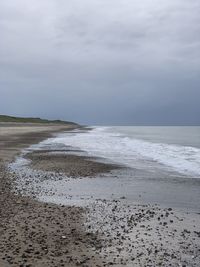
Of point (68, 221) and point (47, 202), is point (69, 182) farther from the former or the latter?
point (68, 221)

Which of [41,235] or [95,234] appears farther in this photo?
[95,234]

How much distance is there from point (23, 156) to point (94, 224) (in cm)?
2179

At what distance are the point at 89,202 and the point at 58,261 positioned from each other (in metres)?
6.59

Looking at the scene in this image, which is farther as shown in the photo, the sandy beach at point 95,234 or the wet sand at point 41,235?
the sandy beach at point 95,234

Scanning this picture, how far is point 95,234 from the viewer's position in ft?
34.0

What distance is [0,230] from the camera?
1023cm

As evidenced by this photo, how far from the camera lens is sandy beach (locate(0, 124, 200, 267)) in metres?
8.47

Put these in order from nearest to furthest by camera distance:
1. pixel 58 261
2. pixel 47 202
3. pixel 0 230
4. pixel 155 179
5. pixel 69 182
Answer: pixel 58 261 < pixel 0 230 < pixel 47 202 < pixel 69 182 < pixel 155 179

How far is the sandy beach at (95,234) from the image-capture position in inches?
333

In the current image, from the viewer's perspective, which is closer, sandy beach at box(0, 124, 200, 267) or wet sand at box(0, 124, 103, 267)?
wet sand at box(0, 124, 103, 267)

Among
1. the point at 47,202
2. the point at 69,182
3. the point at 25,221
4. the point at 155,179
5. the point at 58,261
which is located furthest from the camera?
the point at 155,179

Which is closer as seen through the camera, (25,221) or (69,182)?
(25,221)

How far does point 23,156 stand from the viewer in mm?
32344

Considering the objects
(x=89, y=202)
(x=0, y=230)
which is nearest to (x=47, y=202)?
(x=89, y=202)
